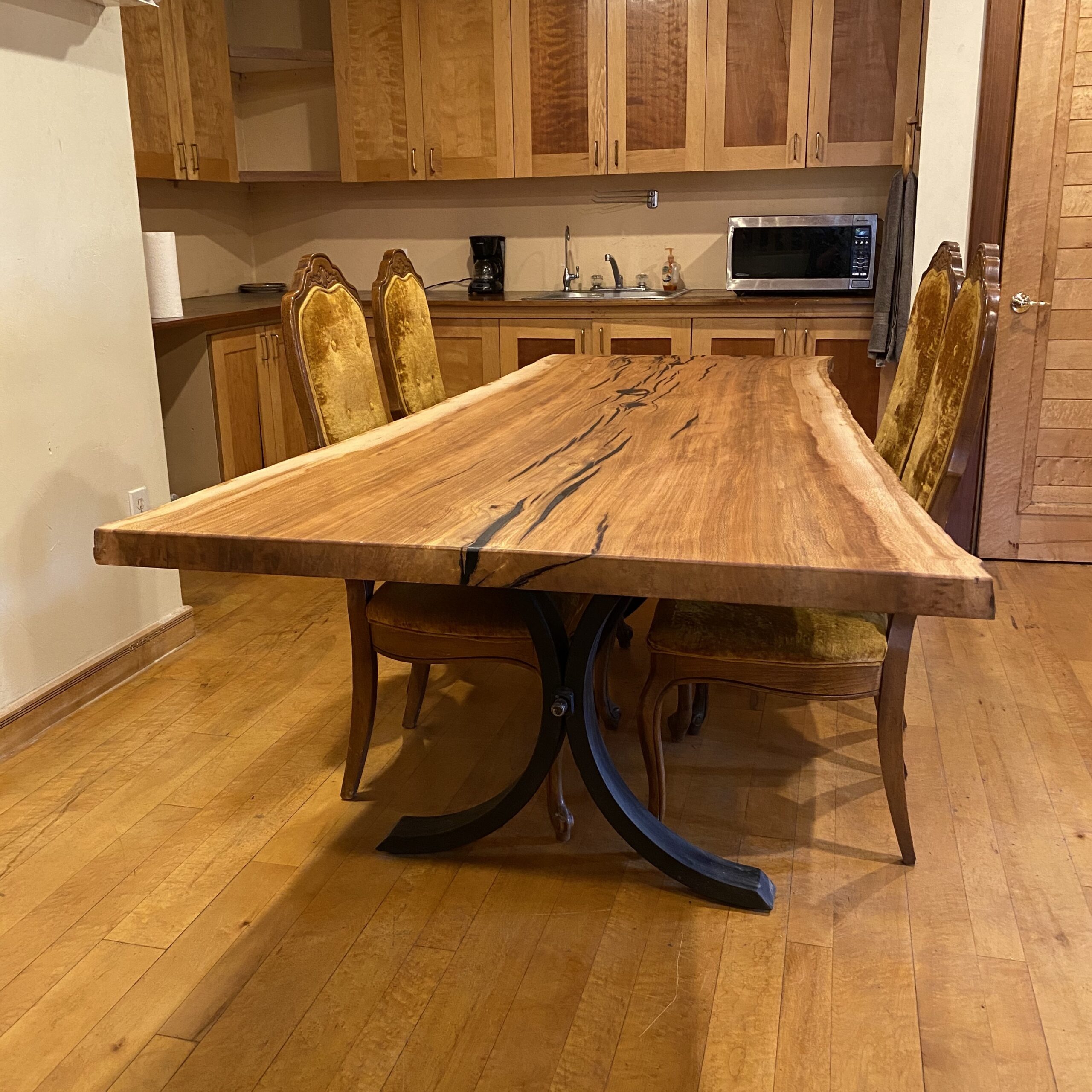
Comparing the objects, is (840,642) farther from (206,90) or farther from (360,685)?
(206,90)

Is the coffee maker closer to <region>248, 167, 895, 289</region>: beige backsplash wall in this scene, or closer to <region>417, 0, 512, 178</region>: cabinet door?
<region>248, 167, 895, 289</region>: beige backsplash wall

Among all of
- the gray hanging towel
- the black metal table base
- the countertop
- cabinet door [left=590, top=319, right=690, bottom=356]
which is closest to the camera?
the black metal table base

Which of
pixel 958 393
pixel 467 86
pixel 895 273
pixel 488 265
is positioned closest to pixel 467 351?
pixel 488 265

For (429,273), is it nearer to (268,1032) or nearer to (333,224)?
(333,224)

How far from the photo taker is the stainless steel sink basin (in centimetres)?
446

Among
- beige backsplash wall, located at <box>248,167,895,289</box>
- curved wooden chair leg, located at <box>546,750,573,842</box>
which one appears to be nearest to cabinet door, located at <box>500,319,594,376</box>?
beige backsplash wall, located at <box>248,167,895,289</box>

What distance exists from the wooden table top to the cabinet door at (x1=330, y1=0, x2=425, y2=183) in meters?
2.95

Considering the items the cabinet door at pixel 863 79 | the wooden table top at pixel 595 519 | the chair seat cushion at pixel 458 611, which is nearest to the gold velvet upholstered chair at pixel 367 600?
the chair seat cushion at pixel 458 611

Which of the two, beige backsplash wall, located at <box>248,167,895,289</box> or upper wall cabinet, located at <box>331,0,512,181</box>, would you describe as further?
beige backsplash wall, located at <box>248,167,895,289</box>

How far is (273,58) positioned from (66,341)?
2659 millimetres

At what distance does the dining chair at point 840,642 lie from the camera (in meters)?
1.80

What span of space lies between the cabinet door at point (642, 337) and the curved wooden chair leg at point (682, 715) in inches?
86.7

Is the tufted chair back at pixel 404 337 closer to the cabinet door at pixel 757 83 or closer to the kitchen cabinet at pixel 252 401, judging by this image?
the kitchen cabinet at pixel 252 401

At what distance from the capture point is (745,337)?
4246 mm
